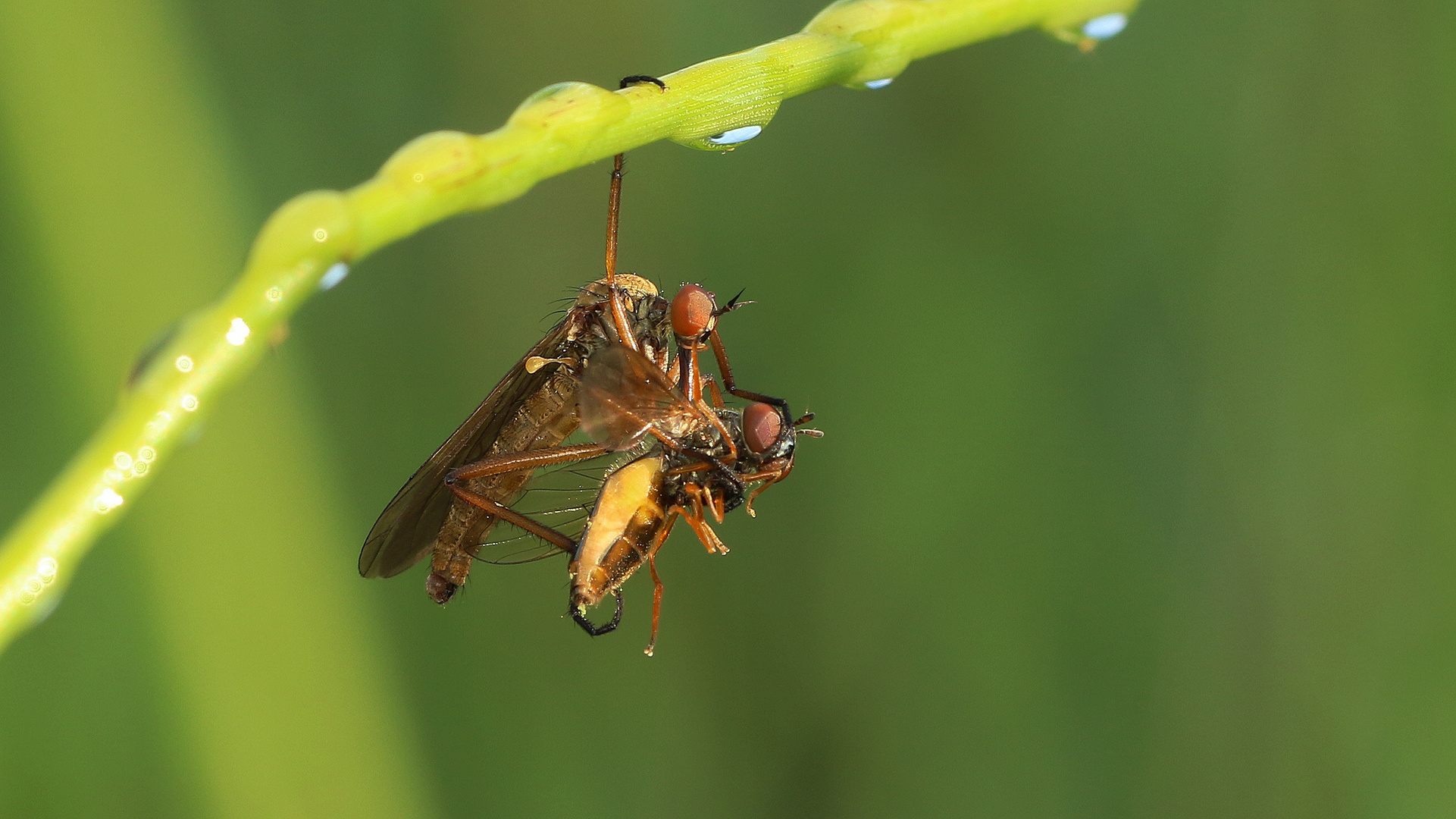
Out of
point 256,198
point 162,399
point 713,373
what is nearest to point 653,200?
point 713,373

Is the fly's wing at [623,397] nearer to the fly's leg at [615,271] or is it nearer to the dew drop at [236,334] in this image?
the fly's leg at [615,271]

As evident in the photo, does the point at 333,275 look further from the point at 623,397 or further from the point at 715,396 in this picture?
the point at 715,396

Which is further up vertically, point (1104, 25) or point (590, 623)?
point (1104, 25)

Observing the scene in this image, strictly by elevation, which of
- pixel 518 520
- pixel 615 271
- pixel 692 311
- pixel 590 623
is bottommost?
pixel 590 623

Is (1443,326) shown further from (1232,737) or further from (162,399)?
(162,399)

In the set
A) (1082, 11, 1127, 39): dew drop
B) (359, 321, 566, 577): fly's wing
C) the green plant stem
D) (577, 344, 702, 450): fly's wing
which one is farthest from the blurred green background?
the green plant stem

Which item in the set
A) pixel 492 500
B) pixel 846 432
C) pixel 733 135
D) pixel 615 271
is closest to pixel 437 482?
pixel 492 500
